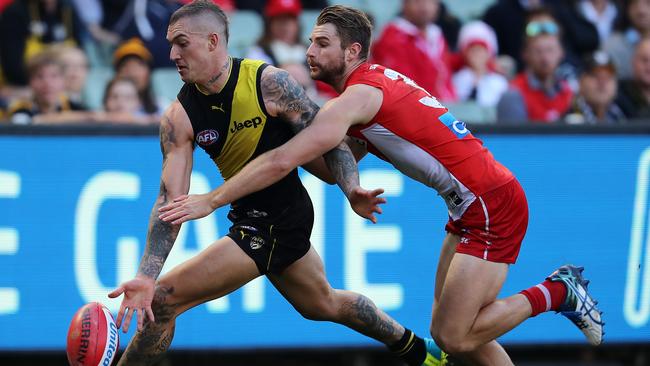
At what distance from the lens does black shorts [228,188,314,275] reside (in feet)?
21.9

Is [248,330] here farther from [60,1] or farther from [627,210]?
[60,1]

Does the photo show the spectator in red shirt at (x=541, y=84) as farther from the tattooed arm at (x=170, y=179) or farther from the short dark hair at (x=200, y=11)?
the tattooed arm at (x=170, y=179)

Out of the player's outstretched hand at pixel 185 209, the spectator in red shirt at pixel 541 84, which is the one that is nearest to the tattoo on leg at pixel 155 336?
the player's outstretched hand at pixel 185 209

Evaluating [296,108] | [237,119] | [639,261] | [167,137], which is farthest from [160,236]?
[639,261]

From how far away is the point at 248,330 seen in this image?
8914 millimetres

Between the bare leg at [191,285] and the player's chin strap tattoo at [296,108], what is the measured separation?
29.7 inches

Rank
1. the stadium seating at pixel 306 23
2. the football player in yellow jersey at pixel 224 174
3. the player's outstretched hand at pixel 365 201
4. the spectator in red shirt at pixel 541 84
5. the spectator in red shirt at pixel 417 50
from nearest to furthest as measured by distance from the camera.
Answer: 1. the player's outstretched hand at pixel 365 201
2. the football player in yellow jersey at pixel 224 174
3. the spectator in red shirt at pixel 541 84
4. the spectator in red shirt at pixel 417 50
5. the stadium seating at pixel 306 23

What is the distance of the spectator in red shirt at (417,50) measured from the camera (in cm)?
1096

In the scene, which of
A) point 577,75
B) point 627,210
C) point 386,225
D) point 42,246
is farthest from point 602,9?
point 42,246

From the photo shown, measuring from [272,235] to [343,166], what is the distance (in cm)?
61

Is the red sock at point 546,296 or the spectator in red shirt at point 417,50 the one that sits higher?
the spectator in red shirt at point 417,50

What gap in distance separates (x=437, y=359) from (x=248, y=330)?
2.05 metres

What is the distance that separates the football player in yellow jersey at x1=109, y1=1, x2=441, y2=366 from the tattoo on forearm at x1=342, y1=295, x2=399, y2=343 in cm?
39

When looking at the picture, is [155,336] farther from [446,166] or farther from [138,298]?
[446,166]
